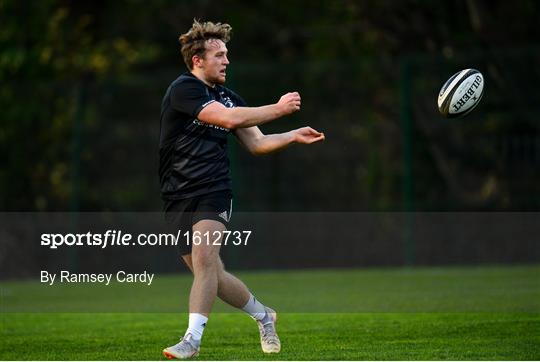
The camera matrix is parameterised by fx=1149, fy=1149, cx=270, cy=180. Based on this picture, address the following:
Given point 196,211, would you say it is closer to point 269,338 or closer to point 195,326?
point 195,326

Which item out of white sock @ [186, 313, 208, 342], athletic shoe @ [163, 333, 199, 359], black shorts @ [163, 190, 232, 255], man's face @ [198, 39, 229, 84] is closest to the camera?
athletic shoe @ [163, 333, 199, 359]

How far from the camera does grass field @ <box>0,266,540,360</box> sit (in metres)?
7.61

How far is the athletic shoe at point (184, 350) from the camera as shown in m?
7.02

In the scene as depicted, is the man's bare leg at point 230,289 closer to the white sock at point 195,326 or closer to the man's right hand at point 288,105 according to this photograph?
the white sock at point 195,326

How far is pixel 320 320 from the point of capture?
9.77m

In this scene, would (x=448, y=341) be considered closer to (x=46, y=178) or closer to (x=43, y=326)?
(x=43, y=326)

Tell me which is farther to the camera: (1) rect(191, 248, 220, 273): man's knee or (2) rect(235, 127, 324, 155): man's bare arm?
(2) rect(235, 127, 324, 155): man's bare arm

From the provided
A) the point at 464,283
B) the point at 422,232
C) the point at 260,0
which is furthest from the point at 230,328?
the point at 260,0

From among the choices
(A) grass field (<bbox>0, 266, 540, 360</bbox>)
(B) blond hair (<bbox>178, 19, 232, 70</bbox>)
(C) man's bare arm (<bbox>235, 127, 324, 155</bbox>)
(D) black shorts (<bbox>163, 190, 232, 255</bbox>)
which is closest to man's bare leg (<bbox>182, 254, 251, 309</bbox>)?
(D) black shorts (<bbox>163, 190, 232, 255</bbox>)

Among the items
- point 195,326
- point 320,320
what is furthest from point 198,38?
point 320,320

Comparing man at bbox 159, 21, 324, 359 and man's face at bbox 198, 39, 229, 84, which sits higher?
man's face at bbox 198, 39, 229, 84

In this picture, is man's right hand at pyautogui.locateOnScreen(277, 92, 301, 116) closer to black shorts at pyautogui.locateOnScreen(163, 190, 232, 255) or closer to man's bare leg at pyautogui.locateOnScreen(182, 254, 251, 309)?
black shorts at pyautogui.locateOnScreen(163, 190, 232, 255)

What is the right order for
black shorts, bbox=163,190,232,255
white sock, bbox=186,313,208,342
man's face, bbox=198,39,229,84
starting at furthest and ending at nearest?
man's face, bbox=198,39,229,84 → black shorts, bbox=163,190,232,255 → white sock, bbox=186,313,208,342

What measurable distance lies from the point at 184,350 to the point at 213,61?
74.0 inches
